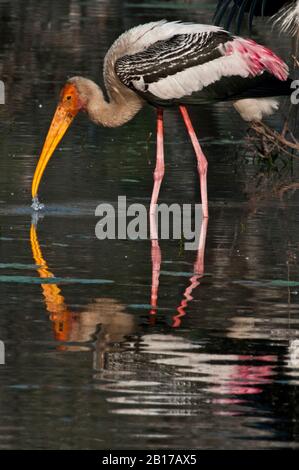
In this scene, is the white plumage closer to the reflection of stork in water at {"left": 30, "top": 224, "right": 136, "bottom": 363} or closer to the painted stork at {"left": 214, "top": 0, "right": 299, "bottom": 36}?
the painted stork at {"left": 214, "top": 0, "right": 299, "bottom": 36}

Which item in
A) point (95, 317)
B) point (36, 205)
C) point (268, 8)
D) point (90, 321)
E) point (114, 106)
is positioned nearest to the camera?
point (90, 321)

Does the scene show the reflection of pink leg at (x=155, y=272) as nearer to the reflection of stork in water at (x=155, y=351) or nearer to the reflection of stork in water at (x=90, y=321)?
the reflection of stork in water at (x=155, y=351)

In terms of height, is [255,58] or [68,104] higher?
[255,58]

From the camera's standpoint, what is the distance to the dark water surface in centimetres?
801

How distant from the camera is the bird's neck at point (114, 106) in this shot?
47.9 ft

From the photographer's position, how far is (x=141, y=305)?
1055 centimetres

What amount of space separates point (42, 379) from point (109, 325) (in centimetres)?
134

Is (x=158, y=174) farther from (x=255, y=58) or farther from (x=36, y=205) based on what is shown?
(x=255, y=58)

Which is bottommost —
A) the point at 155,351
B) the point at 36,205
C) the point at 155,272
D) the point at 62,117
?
the point at 36,205

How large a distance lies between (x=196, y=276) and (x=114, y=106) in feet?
11.3

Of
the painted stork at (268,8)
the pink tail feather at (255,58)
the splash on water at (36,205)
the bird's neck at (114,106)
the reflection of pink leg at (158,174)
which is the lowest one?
the splash on water at (36,205)

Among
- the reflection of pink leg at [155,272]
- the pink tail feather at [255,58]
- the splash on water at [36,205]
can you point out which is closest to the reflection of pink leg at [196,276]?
the reflection of pink leg at [155,272]

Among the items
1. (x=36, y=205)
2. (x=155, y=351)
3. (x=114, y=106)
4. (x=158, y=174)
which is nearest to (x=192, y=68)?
(x=114, y=106)

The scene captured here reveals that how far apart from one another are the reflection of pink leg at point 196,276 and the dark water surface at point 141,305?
0.02m
